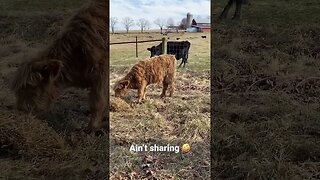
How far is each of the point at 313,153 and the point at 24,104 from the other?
3.30m

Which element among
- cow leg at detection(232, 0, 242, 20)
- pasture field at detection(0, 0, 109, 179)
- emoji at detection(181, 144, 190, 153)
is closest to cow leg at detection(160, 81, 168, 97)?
pasture field at detection(0, 0, 109, 179)

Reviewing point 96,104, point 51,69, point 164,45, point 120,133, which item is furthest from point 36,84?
point 164,45

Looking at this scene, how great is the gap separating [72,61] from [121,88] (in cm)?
108

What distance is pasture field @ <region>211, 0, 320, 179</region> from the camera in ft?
12.2

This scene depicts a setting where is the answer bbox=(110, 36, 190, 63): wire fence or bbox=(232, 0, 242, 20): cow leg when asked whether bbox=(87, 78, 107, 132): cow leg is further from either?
bbox=(232, 0, 242, 20): cow leg

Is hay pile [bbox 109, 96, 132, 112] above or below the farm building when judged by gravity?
below

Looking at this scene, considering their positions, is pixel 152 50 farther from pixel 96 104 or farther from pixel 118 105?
pixel 96 104

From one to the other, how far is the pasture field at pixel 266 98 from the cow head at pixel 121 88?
4.32 feet

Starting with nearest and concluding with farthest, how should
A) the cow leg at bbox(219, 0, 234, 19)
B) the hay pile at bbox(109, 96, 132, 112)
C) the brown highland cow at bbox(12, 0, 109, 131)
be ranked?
1. the brown highland cow at bbox(12, 0, 109, 131)
2. the hay pile at bbox(109, 96, 132, 112)
3. the cow leg at bbox(219, 0, 234, 19)

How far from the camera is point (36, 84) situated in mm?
4168

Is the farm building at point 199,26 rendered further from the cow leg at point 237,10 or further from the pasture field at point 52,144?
the cow leg at point 237,10

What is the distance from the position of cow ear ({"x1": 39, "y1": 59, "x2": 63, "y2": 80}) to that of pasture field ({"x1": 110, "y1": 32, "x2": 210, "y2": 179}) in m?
0.62

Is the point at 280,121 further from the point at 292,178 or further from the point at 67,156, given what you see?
the point at 67,156

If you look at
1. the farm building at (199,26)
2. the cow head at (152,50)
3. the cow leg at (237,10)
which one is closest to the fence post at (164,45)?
the cow head at (152,50)
